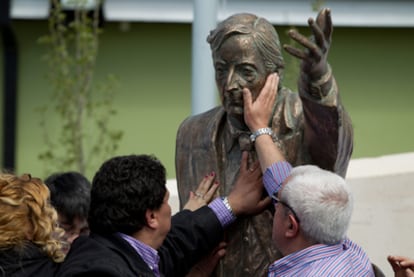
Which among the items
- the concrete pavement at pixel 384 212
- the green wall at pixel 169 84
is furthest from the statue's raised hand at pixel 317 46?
the green wall at pixel 169 84

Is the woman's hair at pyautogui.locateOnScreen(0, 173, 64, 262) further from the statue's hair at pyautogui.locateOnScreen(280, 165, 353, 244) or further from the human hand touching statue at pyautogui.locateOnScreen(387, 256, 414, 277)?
the human hand touching statue at pyautogui.locateOnScreen(387, 256, 414, 277)

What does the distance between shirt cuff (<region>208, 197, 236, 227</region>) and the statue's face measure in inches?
15.4

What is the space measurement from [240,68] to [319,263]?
88 cm

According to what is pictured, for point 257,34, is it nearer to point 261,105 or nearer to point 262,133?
point 261,105

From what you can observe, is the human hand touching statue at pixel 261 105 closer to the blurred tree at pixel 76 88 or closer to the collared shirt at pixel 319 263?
the collared shirt at pixel 319 263

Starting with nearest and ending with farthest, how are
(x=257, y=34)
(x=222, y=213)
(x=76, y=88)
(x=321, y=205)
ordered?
(x=321, y=205)
(x=257, y=34)
(x=222, y=213)
(x=76, y=88)

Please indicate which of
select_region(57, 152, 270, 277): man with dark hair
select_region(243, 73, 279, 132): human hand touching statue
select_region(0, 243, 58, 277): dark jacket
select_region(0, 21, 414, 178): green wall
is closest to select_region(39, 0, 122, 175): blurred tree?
select_region(0, 21, 414, 178): green wall

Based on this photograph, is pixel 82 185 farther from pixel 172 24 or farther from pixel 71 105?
pixel 172 24

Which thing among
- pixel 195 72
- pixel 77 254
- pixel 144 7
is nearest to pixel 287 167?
pixel 77 254

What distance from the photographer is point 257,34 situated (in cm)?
477

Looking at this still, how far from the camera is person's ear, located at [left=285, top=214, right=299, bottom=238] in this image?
4.33 meters

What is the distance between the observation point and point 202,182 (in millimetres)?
5031

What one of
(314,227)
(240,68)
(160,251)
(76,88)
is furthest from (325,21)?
(76,88)

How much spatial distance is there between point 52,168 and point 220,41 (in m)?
7.90
